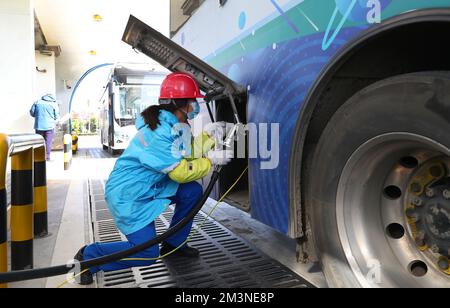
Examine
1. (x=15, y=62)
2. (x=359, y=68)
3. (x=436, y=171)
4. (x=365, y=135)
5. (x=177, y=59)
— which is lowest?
(x=436, y=171)

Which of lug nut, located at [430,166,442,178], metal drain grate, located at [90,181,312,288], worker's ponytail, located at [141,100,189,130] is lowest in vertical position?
metal drain grate, located at [90,181,312,288]

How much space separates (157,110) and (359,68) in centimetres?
144

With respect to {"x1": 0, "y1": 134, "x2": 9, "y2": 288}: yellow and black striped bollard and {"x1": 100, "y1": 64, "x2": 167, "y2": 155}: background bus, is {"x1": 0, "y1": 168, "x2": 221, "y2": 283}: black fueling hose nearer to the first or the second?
{"x1": 0, "y1": 134, "x2": 9, "y2": 288}: yellow and black striped bollard

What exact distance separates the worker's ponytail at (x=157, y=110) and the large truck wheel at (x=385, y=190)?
1.18 meters

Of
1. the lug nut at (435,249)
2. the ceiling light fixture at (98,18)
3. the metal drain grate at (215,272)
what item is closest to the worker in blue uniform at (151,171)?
the metal drain grate at (215,272)

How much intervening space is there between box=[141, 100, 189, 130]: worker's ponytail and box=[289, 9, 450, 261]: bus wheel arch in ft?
3.33

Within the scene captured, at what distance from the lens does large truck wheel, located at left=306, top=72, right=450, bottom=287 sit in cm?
135

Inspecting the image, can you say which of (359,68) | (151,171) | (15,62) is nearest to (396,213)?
(359,68)

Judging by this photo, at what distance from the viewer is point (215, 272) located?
2570 millimetres

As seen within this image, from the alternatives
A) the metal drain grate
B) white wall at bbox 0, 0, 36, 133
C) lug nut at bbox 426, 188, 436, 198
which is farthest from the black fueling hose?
white wall at bbox 0, 0, 36, 133

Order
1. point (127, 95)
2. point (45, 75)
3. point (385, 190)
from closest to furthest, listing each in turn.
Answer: point (385, 190)
point (127, 95)
point (45, 75)

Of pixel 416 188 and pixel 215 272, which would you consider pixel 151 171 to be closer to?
pixel 215 272

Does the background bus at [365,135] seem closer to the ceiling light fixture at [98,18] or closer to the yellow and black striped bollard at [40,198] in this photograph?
the yellow and black striped bollard at [40,198]

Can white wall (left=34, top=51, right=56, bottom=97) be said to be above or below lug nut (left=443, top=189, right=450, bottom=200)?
above
